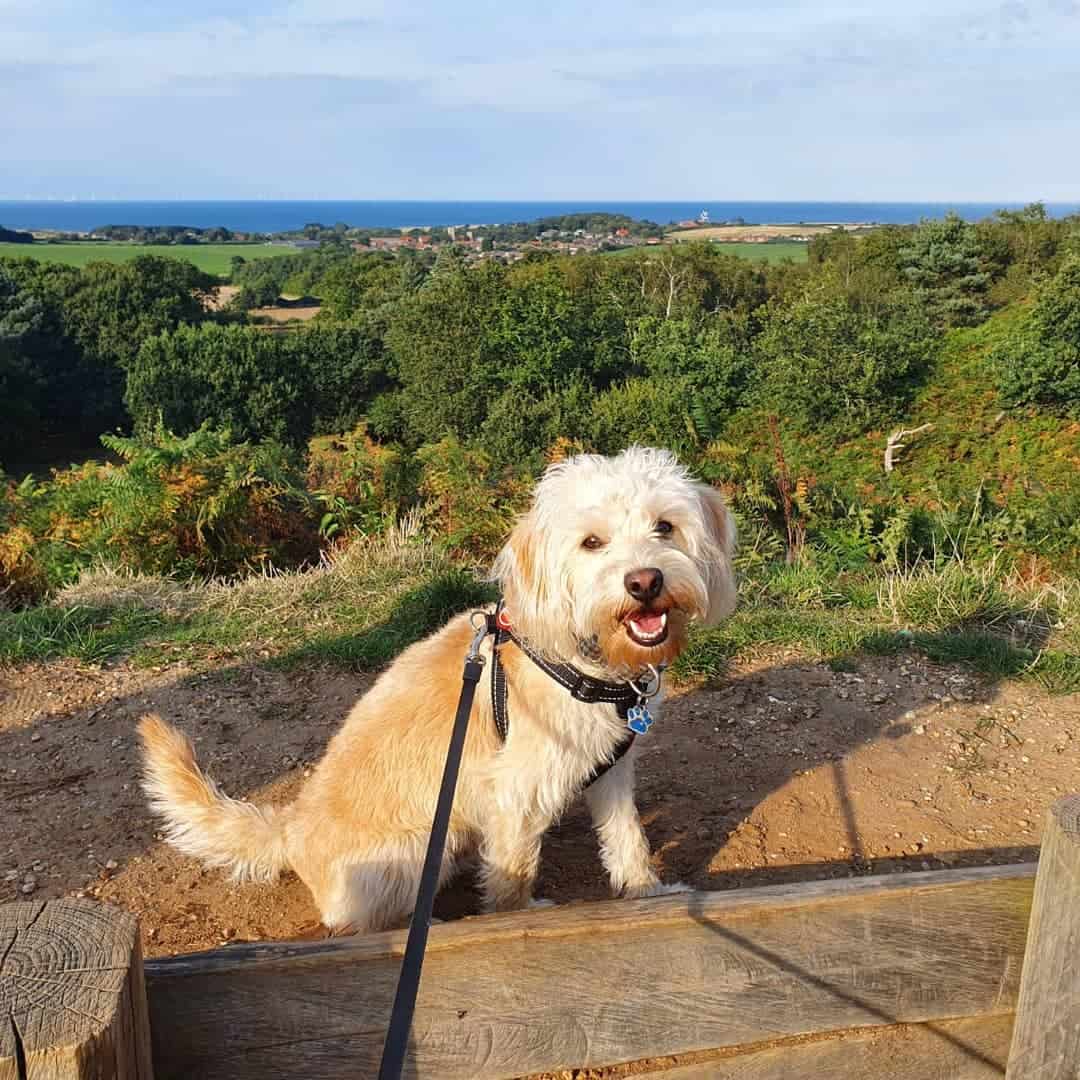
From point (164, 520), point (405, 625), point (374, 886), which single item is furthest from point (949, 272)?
point (374, 886)

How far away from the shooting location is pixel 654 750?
454cm

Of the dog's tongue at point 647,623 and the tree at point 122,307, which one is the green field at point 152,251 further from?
the dog's tongue at point 647,623

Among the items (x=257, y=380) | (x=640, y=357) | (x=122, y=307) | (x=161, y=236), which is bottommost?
(x=257, y=380)

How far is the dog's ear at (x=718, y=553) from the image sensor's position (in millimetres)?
3102

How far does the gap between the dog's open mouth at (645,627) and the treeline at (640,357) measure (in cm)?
2521

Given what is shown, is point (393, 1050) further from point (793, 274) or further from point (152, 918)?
point (793, 274)

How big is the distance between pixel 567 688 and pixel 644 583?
1.61 ft

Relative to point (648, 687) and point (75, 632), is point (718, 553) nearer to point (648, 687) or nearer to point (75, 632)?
point (648, 687)

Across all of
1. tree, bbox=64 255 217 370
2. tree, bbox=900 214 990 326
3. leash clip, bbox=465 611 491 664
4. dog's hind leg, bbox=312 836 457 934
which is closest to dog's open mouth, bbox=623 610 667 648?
leash clip, bbox=465 611 491 664

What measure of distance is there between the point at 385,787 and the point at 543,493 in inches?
44.8

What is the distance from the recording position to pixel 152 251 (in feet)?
379

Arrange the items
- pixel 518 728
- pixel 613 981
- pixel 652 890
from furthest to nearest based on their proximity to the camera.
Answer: pixel 652 890 < pixel 518 728 < pixel 613 981

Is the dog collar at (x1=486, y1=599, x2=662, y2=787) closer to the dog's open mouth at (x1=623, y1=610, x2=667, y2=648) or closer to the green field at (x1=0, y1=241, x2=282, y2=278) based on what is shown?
the dog's open mouth at (x1=623, y1=610, x2=667, y2=648)

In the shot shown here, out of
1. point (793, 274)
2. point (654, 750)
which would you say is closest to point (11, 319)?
point (793, 274)
